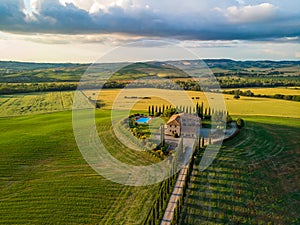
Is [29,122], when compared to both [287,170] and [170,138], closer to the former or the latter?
[170,138]

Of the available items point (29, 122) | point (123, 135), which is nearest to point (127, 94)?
point (29, 122)

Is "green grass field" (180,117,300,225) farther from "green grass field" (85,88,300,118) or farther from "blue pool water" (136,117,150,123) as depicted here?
"green grass field" (85,88,300,118)

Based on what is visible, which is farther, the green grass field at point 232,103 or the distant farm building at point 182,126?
the green grass field at point 232,103

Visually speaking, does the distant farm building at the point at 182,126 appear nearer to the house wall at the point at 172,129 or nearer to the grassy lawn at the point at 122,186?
the house wall at the point at 172,129

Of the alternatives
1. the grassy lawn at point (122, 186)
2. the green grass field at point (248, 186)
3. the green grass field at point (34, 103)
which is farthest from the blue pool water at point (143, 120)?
the green grass field at point (34, 103)

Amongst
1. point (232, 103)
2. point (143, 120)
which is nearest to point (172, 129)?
point (143, 120)

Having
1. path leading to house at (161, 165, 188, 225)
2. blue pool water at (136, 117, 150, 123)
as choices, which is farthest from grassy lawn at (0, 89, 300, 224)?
blue pool water at (136, 117, 150, 123)
